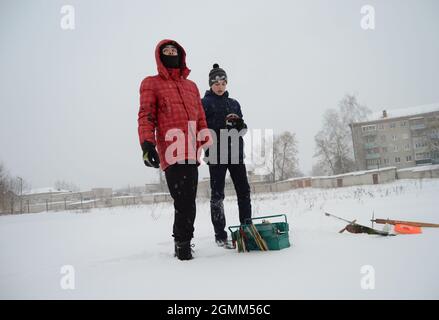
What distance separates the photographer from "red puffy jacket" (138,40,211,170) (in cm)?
275

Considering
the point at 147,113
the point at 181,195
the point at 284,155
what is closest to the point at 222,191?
the point at 181,195

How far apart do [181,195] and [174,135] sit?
623 millimetres

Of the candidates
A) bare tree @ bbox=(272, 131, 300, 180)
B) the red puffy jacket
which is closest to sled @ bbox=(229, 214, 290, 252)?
the red puffy jacket

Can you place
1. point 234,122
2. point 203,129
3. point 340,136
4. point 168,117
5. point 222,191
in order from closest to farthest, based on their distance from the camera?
point 168,117
point 203,129
point 222,191
point 234,122
point 340,136

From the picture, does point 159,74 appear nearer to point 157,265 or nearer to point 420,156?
point 157,265

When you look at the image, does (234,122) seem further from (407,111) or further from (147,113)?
(407,111)

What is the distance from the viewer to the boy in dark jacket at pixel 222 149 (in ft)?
11.4

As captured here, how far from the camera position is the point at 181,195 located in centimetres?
277

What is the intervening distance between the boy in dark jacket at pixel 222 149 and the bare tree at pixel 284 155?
47.8 metres

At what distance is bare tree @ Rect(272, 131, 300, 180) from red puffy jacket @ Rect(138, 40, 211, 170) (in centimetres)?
4865

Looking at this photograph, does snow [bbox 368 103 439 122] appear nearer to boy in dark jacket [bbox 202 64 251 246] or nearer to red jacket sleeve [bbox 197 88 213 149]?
boy in dark jacket [bbox 202 64 251 246]
